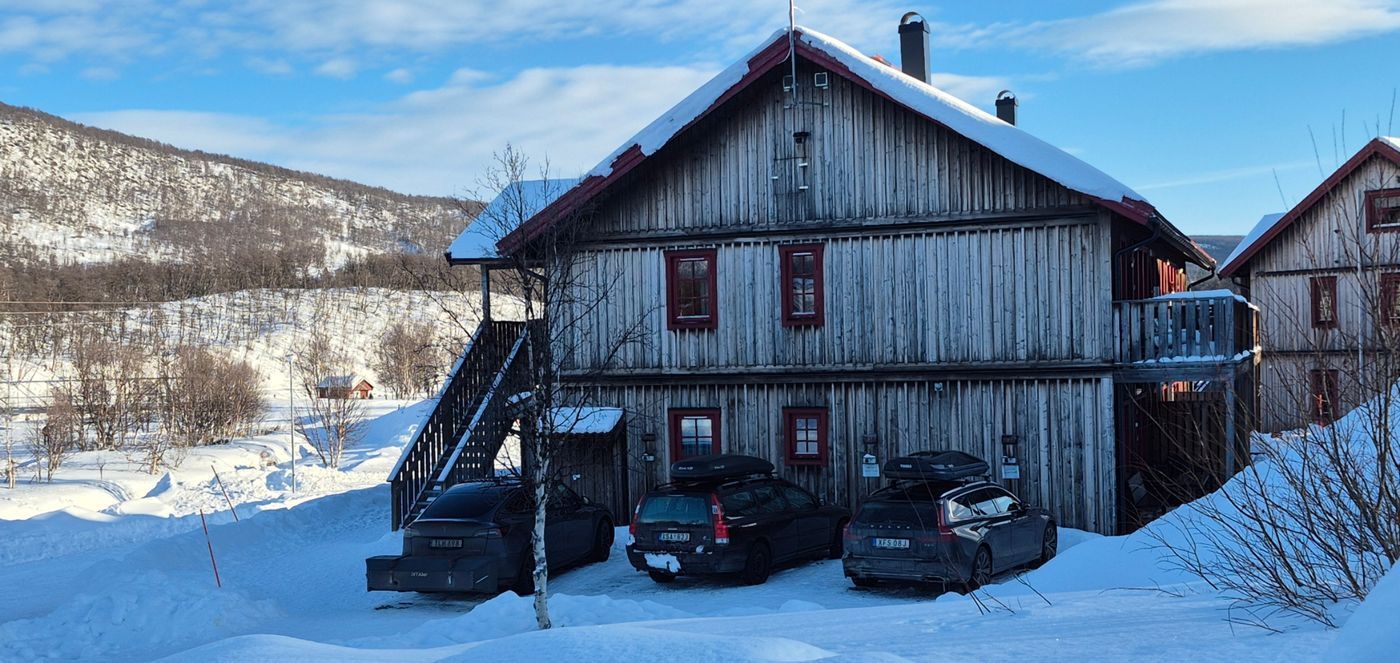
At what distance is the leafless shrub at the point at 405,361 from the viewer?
6900 cm

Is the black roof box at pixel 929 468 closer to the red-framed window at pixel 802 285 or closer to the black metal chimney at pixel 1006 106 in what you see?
the red-framed window at pixel 802 285

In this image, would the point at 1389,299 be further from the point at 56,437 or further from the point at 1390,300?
the point at 56,437

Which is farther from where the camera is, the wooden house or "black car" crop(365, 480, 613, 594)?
the wooden house

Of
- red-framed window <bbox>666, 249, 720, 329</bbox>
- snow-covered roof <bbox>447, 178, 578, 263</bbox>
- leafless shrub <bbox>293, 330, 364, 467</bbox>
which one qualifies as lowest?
leafless shrub <bbox>293, 330, 364, 467</bbox>

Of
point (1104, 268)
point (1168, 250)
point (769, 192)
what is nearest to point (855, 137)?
point (769, 192)

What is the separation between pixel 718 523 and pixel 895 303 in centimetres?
596

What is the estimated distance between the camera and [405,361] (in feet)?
230

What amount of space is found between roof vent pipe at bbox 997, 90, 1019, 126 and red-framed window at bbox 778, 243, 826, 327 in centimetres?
1534


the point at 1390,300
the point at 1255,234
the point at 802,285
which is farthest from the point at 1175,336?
the point at 1255,234

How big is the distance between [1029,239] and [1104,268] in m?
1.23

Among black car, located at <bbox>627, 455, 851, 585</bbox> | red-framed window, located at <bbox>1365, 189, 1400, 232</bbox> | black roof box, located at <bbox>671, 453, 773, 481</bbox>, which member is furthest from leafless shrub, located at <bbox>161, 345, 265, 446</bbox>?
red-framed window, located at <bbox>1365, 189, 1400, 232</bbox>

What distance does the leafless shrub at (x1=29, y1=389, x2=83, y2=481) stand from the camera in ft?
104

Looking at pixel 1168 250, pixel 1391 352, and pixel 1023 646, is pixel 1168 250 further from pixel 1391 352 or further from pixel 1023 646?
pixel 1023 646

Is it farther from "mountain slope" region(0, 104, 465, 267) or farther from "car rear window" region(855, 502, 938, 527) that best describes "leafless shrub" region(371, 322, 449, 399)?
"car rear window" region(855, 502, 938, 527)
